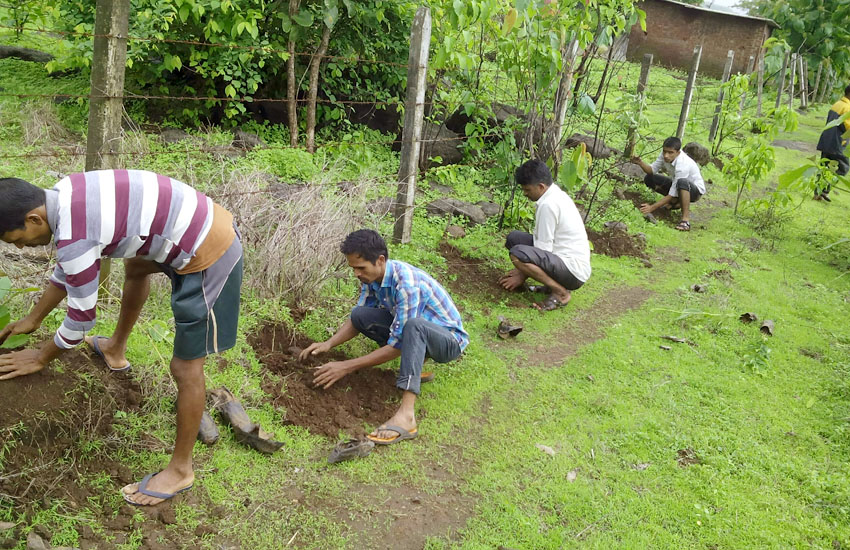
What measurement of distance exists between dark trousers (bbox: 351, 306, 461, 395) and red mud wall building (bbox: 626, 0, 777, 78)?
683 inches

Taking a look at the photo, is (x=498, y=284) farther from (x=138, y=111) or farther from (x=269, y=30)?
(x=138, y=111)

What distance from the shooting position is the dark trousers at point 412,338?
3.48m

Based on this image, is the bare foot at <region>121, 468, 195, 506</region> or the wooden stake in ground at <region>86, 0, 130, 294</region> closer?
the bare foot at <region>121, 468, 195, 506</region>

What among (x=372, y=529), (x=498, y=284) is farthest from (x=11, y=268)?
(x=498, y=284)

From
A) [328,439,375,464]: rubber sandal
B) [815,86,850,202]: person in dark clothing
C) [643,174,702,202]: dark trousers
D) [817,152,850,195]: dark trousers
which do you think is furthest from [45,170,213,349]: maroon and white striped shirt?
[817,152,850,195]: dark trousers

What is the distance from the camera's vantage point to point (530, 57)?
18.6 ft

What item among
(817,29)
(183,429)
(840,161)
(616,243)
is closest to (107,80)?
(183,429)

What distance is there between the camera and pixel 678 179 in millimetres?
7582

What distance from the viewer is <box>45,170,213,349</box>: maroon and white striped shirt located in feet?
7.04

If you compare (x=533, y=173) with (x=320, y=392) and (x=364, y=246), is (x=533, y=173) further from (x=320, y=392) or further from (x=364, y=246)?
(x=320, y=392)

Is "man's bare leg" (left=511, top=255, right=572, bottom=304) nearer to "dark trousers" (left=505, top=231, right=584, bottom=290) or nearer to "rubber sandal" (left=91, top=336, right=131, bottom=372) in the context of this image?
"dark trousers" (left=505, top=231, right=584, bottom=290)

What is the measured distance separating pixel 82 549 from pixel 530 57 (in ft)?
16.1

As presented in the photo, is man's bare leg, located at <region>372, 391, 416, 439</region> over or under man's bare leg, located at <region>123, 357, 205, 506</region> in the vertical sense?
under

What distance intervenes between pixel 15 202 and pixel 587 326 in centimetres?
393
